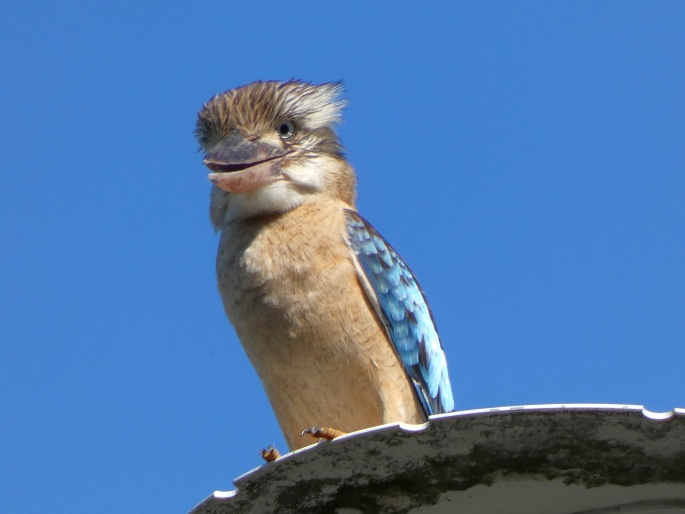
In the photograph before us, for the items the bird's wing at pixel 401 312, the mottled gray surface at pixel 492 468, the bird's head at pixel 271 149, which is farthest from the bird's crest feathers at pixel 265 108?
the mottled gray surface at pixel 492 468

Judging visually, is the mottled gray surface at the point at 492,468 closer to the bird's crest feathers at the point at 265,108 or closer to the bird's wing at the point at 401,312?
the bird's wing at the point at 401,312

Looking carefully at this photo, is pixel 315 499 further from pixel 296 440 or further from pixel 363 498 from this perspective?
pixel 296 440

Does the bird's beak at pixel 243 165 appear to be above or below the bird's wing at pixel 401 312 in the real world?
above

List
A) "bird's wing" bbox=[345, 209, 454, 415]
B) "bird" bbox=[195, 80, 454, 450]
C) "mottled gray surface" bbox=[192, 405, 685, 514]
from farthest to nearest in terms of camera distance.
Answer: "bird's wing" bbox=[345, 209, 454, 415] < "bird" bbox=[195, 80, 454, 450] < "mottled gray surface" bbox=[192, 405, 685, 514]

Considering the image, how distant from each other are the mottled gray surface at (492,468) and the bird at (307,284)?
7.26 feet

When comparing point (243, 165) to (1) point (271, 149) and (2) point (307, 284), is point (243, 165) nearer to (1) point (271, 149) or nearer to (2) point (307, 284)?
(1) point (271, 149)

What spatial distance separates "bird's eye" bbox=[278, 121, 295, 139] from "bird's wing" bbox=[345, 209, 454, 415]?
677mm

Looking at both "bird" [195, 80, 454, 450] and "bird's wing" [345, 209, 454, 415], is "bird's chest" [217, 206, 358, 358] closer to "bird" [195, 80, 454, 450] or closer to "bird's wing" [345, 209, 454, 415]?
"bird" [195, 80, 454, 450]

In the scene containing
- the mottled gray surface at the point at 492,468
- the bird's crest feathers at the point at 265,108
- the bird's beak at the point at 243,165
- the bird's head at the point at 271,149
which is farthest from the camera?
the bird's crest feathers at the point at 265,108

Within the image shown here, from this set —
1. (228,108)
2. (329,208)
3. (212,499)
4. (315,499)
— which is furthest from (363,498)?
(228,108)

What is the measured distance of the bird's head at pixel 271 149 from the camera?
6668mm

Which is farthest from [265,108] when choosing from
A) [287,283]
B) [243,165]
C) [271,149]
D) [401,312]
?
[401,312]

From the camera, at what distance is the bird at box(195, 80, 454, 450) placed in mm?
6086

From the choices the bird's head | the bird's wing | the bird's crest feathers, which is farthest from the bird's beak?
the bird's wing
